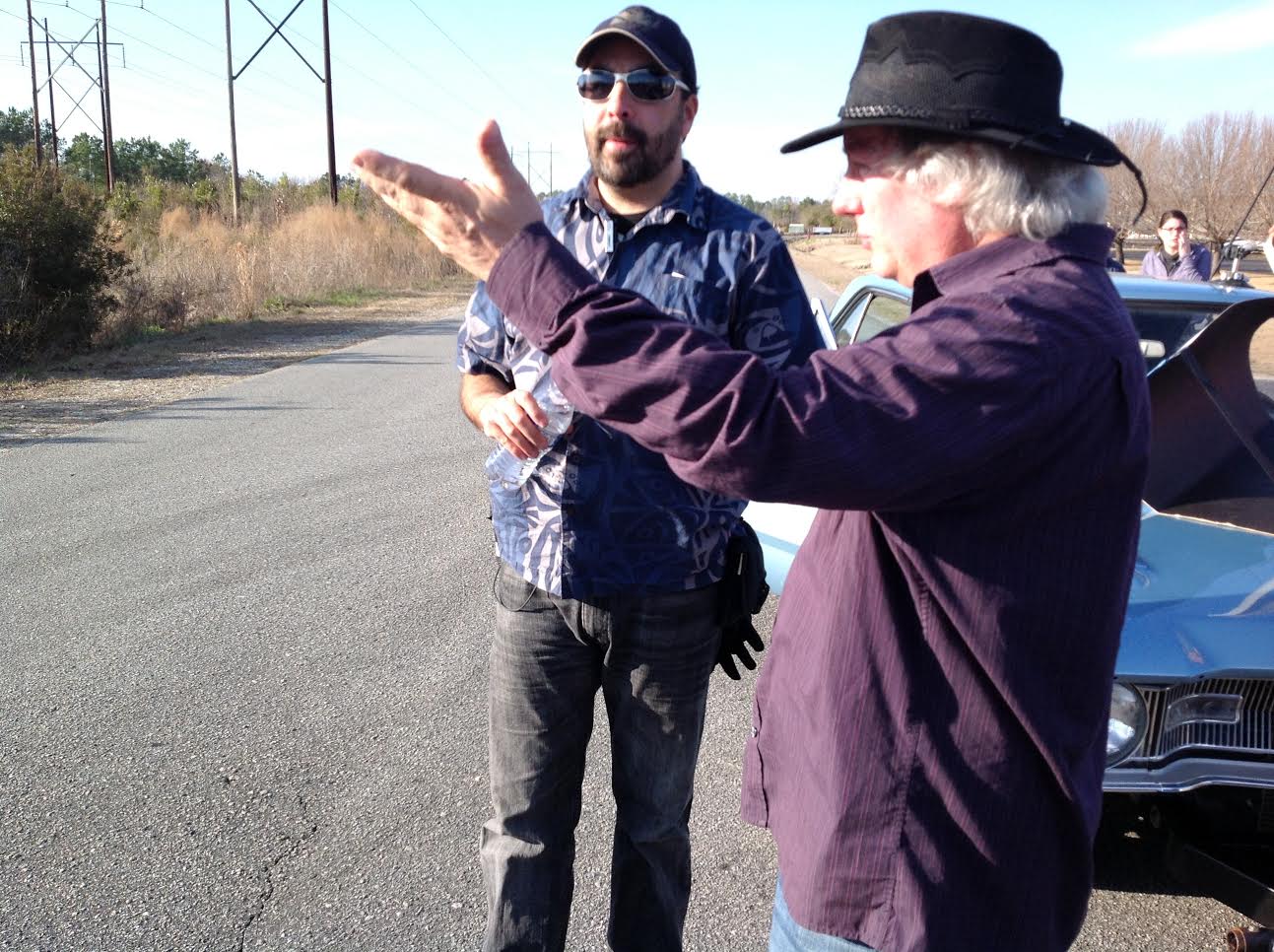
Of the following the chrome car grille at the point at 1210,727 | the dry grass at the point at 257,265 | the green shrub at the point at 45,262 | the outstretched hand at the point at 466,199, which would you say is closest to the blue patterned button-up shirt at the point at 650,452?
the outstretched hand at the point at 466,199

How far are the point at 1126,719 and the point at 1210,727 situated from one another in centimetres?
22

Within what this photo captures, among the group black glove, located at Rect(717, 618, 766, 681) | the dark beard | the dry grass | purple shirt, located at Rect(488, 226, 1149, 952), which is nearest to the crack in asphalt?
black glove, located at Rect(717, 618, 766, 681)

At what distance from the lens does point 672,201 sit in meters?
2.42

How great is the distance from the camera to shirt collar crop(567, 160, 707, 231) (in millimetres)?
2396

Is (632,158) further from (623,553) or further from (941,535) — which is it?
(941,535)

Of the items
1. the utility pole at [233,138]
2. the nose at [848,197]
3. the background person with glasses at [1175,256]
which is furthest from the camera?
the utility pole at [233,138]

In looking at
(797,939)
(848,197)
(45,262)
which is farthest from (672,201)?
(45,262)

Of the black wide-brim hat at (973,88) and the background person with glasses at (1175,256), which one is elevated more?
the background person with glasses at (1175,256)

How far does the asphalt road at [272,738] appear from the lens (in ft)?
9.68

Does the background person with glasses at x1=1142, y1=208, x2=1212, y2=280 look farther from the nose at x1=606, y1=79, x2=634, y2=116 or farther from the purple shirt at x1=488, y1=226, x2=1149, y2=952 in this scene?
the purple shirt at x1=488, y1=226, x2=1149, y2=952

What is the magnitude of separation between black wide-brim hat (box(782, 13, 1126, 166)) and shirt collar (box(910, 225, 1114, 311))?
0.29 feet

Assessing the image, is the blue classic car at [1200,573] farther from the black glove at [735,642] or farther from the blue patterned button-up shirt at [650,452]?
the blue patterned button-up shirt at [650,452]

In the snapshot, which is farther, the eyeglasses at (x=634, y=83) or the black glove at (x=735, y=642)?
the black glove at (x=735, y=642)

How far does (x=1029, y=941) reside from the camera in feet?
4.67
